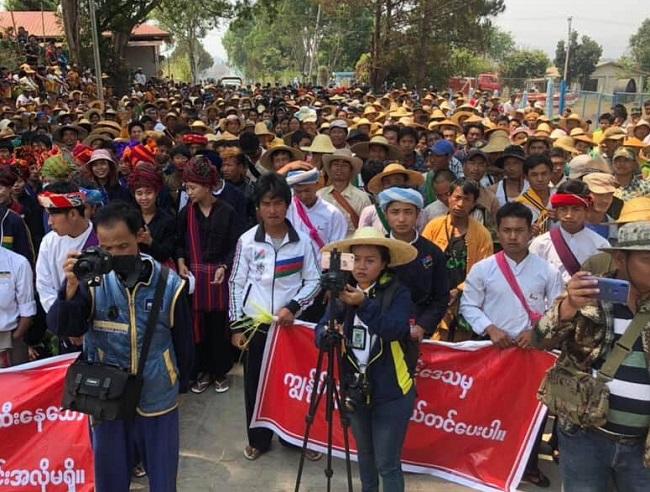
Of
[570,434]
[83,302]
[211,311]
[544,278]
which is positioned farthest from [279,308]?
[570,434]

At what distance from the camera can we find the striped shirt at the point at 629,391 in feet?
7.63

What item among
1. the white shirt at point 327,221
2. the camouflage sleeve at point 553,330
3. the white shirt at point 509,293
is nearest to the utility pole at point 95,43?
the white shirt at point 327,221

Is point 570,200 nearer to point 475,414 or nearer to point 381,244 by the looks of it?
point 475,414

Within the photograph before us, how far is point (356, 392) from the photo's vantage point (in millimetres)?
2969

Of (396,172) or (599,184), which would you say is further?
(396,172)

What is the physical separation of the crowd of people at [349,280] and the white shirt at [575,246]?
0.05ft

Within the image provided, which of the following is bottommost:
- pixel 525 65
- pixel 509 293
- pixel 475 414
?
pixel 475 414

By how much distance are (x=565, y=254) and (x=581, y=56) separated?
111 m

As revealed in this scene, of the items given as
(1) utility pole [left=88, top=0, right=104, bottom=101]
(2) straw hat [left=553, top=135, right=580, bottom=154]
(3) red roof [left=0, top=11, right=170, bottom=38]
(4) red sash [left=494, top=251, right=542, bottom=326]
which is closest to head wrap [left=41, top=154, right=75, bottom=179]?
(4) red sash [left=494, top=251, right=542, bottom=326]

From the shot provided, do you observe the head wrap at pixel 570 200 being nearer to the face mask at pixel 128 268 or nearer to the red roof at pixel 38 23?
the face mask at pixel 128 268

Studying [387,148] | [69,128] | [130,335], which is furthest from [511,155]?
[69,128]

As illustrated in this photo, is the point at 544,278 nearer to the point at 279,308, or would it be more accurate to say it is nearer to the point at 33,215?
the point at 279,308

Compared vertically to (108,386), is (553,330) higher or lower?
higher

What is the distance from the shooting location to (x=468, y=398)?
376 centimetres
